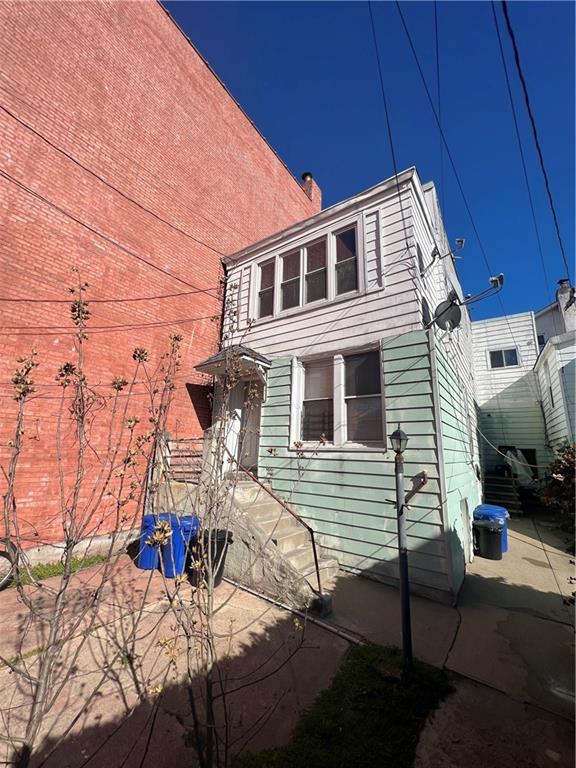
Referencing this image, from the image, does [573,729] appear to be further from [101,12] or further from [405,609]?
[101,12]

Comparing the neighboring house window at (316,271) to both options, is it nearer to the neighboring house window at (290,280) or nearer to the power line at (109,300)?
the neighboring house window at (290,280)

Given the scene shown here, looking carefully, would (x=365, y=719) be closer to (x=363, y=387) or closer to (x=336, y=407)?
(x=336, y=407)

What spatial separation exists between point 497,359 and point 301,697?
17.9 m

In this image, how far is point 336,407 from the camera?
6.62 metres

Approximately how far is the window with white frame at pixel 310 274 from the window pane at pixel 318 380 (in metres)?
1.49

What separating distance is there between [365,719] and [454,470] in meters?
4.33

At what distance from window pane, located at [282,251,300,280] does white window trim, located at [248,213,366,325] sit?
10cm

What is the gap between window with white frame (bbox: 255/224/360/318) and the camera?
723 centimetres

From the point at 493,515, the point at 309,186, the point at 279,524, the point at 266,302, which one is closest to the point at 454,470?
the point at 493,515

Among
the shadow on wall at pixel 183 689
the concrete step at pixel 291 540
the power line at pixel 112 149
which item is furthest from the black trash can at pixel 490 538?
the power line at pixel 112 149

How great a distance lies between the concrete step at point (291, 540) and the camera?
18.2 ft

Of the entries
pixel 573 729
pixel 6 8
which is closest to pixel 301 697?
pixel 573 729

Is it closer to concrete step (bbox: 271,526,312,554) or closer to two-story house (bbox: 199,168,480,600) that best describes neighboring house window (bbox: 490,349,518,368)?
two-story house (bbox: 199,168,480,600)

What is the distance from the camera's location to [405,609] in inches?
139
